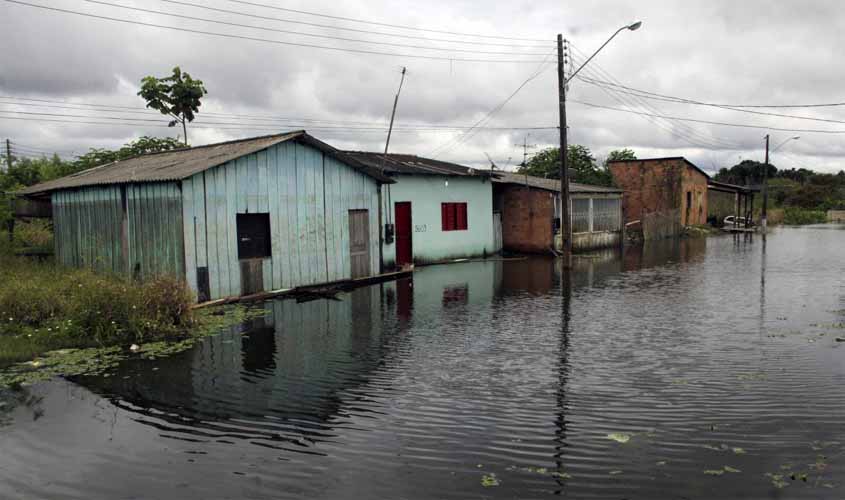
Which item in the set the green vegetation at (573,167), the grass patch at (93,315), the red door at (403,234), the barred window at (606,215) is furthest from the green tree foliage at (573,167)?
the grass patch at (93,315)

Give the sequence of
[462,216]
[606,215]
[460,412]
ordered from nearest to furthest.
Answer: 1. [460,412]
2. [462,216]
3. [606,215]

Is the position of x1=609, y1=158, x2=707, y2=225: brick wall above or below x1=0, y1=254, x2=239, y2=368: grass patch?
above

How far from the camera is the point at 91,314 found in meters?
11.2

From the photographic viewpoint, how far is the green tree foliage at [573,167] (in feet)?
161

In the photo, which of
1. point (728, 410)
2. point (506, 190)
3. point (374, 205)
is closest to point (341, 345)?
point (728, 410)

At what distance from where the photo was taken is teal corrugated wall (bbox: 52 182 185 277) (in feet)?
47.9

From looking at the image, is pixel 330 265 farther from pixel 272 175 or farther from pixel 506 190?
pixel 506 190

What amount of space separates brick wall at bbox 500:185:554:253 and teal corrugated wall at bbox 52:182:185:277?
17878 mm

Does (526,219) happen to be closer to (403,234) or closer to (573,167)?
(403,234)

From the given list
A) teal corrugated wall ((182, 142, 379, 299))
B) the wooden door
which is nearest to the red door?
teal corrugated wall ((182, 142, 379, 299))

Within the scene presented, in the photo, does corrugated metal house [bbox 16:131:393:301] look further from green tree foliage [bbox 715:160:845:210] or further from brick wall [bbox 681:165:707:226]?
green tree foliage [bbox 715:160:845:210]

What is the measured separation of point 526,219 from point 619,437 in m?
23.0

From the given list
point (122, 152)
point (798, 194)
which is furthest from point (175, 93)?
point (798, 194)

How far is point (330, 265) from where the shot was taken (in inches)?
723
